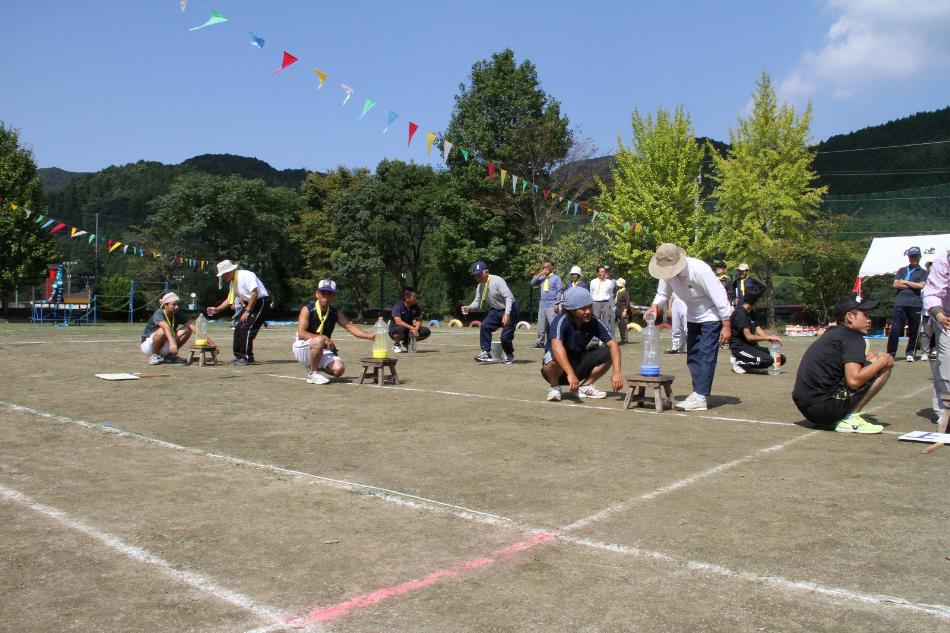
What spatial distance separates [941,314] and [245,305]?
11.0 meters

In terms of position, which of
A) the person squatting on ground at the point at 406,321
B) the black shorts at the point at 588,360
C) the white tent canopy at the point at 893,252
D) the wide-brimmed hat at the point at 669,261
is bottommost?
the black shorts at the point at 588,360

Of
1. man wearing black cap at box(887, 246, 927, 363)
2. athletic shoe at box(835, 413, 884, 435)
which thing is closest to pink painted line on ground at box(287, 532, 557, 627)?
athletic shoe at box(835, 413, 884, 435)

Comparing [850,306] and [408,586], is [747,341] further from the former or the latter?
[408,586]

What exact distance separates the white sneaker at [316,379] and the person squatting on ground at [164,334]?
3897 millimetres

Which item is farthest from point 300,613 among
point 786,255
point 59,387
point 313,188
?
point 313,188

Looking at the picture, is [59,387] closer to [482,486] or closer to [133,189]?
A: [482,486]

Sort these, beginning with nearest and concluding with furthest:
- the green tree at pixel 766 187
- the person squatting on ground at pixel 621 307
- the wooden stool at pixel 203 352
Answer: the wooden stool at pixel 203 352, the person squatting on ground at pixel 621 307, the green tree at pixel 766 187

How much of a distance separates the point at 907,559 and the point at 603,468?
7.85ft

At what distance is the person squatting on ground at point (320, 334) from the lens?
1143cm

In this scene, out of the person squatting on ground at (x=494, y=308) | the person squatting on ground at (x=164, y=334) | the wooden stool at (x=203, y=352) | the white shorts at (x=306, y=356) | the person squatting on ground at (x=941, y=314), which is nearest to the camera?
the person squatting on ground at (x=941, y=314)

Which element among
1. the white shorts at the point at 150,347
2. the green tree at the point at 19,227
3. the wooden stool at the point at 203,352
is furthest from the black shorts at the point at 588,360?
the green tree at the point at 19,227

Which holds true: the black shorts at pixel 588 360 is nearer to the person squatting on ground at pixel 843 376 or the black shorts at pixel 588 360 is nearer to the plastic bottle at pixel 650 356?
the plastic bottle at pixel 650 356

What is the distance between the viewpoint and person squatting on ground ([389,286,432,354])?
16.7 metres

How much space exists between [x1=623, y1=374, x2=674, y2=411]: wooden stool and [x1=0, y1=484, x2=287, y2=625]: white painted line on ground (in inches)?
236
